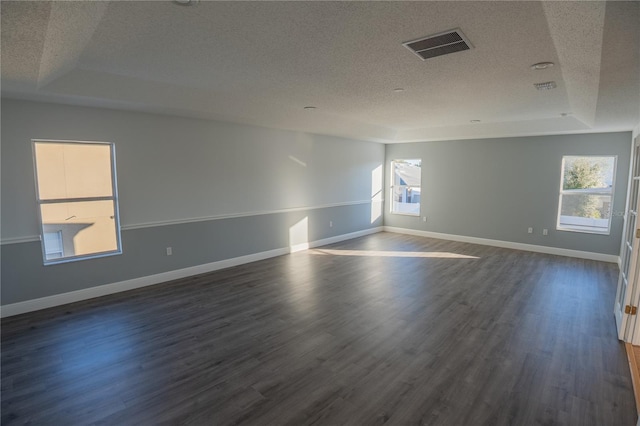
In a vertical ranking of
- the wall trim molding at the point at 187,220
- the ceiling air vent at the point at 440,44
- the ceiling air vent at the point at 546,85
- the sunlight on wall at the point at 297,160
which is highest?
the ceiling air vent at the point at 440,44

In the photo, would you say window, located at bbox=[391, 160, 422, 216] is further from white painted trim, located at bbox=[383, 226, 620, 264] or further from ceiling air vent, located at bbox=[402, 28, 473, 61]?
ceiling air vent, located at bbox=[402, 28, 473, 61]

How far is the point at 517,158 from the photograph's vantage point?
668 cm

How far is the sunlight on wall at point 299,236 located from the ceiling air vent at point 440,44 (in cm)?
438

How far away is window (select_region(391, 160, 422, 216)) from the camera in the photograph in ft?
27.3

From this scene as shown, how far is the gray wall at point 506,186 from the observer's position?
589 cm

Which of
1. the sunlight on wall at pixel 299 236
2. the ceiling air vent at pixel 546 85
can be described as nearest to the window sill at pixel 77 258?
the sunlight on wall at pixel 299 236

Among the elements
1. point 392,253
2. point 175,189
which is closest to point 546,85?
point 392,253

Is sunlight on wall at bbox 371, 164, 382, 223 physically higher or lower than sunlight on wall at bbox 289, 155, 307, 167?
lower

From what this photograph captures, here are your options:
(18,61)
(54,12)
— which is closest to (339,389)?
(54,12)

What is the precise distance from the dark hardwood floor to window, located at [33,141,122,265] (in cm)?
73

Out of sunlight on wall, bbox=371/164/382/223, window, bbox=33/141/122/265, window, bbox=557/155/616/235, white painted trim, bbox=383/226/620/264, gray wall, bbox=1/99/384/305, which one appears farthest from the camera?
sunlight on wall, bbox=371/164/382/223

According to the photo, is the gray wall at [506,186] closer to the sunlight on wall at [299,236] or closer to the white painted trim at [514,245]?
the white painted trim at [514,245]

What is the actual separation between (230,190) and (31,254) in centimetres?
258

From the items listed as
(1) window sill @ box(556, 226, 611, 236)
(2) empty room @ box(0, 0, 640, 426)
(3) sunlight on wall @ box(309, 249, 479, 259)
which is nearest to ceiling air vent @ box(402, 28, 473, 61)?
(2) empty room @ box(0, 0, 640, 426)
